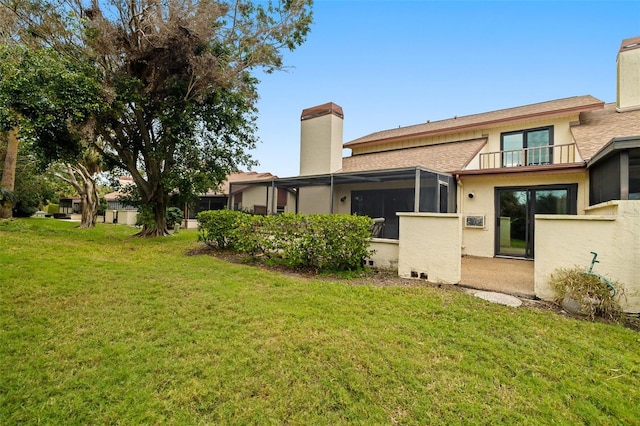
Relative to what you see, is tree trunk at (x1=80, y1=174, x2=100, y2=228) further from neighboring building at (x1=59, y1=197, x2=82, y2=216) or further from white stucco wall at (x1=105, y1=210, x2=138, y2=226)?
neighboring building at (x1=59, y1=197, x2=82, y2=216)

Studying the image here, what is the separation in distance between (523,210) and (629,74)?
6.35 m

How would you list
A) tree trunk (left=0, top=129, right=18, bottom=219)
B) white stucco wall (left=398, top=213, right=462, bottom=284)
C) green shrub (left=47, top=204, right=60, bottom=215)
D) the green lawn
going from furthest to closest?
1. green shrub (left=47, top=204, right=60, bottom=215)
2. tree trunk (left=0, top=129, right=18, bottom=219)
3. white stucco wall (left=398, top=213, right=462, bottom=284)
4. the green lawn

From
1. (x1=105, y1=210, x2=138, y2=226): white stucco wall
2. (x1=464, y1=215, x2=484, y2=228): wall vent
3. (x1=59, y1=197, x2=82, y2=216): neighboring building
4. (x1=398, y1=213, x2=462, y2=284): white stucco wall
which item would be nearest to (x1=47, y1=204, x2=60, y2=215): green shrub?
(x1=59, y1=197, x2=82, y2=216): neighboring building

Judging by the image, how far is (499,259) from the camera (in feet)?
30.9

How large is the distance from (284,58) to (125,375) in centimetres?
1320

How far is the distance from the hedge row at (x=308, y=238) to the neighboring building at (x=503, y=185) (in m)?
0.93

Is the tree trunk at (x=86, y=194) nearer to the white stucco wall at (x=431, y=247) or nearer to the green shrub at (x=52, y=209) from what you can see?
the white stucco wall at (x=431, y=247)

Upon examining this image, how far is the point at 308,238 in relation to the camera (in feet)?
22.0

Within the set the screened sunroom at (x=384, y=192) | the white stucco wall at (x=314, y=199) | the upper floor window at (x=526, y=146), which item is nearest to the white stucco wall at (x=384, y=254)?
the screened sunroom at (x=384, y=192)

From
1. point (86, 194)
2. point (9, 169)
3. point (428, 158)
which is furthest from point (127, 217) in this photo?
point (428, 158)

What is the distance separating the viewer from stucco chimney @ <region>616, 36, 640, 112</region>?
10016 mm

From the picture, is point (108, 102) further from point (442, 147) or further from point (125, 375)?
point (442, 147)

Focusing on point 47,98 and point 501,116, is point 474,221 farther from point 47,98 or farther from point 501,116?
point 47,98

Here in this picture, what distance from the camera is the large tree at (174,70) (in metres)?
10.0
